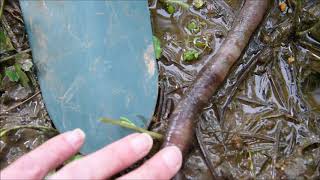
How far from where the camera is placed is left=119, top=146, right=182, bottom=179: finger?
1746mm

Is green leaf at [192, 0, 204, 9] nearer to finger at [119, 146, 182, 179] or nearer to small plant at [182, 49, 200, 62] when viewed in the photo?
small plant at [182, 49, 200, 62]

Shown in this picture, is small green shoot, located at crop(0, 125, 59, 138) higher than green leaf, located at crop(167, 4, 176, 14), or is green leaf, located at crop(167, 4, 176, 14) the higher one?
green leaf, located at crop(167, 4, 176, 14)

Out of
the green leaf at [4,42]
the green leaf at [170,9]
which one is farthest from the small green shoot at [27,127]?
the green leaf at [170,9]

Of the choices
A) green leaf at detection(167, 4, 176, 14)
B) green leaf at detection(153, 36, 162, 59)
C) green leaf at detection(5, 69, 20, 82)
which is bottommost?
green leaf at detection(5, 69, 20, 82)

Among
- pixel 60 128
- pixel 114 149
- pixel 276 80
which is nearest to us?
pixel 114 149

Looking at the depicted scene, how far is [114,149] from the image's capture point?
176 cm

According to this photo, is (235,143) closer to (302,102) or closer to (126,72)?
(302,102)

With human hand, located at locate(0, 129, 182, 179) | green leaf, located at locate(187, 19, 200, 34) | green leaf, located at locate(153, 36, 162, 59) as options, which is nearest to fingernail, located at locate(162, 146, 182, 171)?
human hand, located at locate(0, 129, 182, 179)

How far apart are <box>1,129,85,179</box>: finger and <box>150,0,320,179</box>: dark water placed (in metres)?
0.43

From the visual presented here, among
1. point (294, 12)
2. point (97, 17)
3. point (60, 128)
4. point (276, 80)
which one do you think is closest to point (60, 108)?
point (60, 128)

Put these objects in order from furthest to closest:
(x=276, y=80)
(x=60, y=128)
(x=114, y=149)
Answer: (x=276, y=80) → (x=60, y=128) → (x=114, y=149)

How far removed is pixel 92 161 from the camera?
174 centimetres

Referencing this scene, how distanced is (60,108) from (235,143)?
29.4 inches

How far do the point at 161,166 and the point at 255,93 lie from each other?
63cm
